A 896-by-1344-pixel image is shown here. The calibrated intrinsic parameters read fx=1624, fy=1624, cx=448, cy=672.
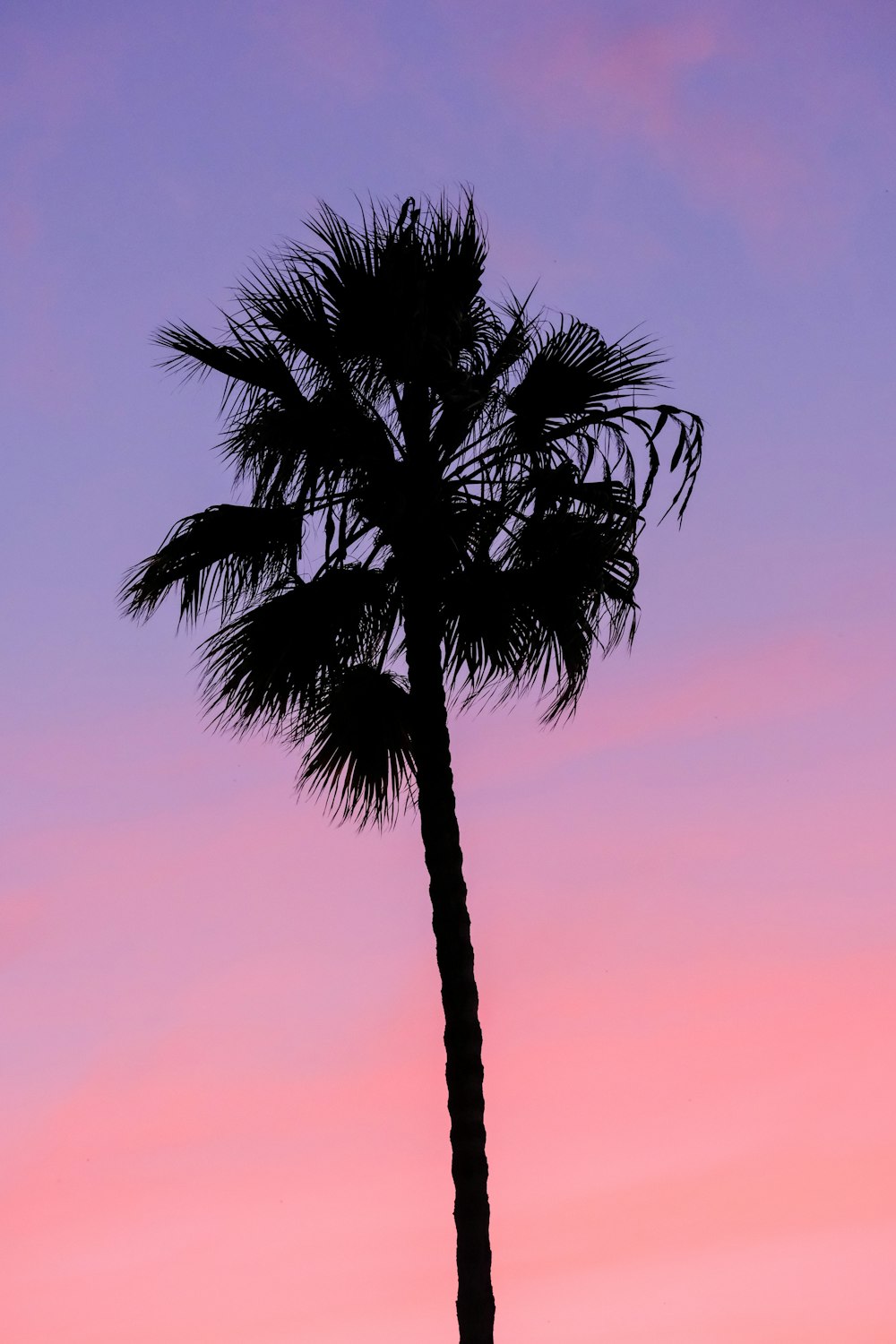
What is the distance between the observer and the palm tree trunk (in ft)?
39.2

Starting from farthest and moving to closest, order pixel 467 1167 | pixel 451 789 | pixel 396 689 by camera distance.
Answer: pixel 396 689
pixel 451 789
pixel 467 1167

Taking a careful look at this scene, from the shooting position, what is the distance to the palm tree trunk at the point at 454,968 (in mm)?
11953

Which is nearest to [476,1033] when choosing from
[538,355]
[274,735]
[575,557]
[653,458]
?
[274,735]

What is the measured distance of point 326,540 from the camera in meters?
13.9

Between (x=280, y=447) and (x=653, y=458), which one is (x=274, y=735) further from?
(x=653, y=458)

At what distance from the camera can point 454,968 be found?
12.6 m

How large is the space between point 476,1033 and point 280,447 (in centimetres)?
516

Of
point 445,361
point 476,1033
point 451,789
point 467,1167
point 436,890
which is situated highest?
point 445,361

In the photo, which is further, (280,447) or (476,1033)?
(280,447)

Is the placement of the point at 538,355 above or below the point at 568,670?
above

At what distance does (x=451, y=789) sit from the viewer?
13188 millimetres

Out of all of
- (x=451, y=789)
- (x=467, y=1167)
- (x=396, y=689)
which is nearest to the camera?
(x=467, y=1167)

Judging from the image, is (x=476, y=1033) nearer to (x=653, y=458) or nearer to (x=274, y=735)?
(x=274, y=735)

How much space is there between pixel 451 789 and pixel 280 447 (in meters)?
3.28
